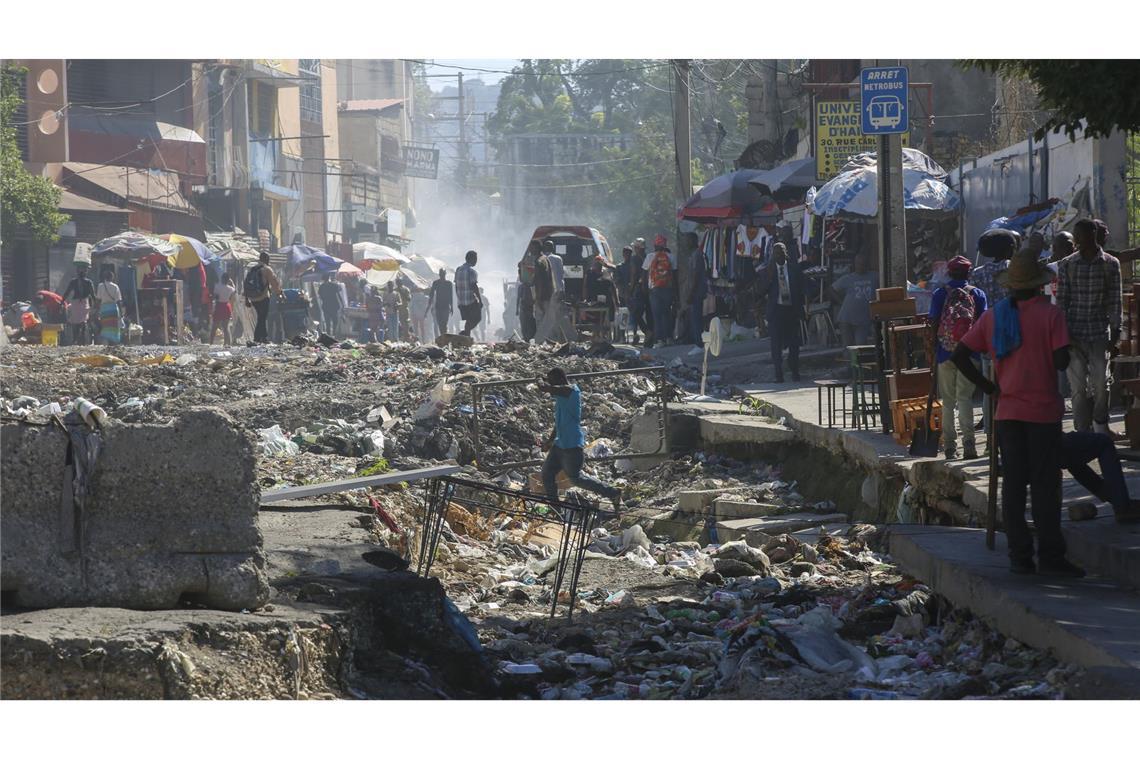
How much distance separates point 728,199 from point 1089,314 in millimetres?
15065

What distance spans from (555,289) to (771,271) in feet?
26.6

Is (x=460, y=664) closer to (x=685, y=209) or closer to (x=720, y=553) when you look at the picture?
(x=720, y=553)

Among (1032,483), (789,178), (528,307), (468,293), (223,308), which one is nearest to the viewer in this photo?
(1032,483)

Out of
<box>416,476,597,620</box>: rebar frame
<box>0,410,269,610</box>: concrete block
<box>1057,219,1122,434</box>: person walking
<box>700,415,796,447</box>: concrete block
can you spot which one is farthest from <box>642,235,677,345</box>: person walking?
<box>0,410,269,610</box>: concrete block

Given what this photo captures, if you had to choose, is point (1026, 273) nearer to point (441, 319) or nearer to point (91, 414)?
point (91, 414)

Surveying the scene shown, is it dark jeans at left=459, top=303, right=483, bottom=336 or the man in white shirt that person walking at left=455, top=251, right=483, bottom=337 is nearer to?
dark jeans at left=459, top=303, right=483, bottom=336

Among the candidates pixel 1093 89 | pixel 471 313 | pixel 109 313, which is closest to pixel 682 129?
pixel 471 313

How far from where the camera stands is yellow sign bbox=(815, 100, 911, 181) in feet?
66.1

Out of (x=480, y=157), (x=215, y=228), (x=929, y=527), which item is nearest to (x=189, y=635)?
(x=929, y=527)

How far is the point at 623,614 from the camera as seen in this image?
8.30 metres

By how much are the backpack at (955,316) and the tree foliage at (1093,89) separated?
5.51 feet

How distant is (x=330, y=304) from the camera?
3544cm

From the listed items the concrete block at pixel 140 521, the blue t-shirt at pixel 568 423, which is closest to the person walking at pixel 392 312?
the blue t-shirt at pixel 568 423

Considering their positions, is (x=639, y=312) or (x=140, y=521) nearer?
(x=140, y=521)
